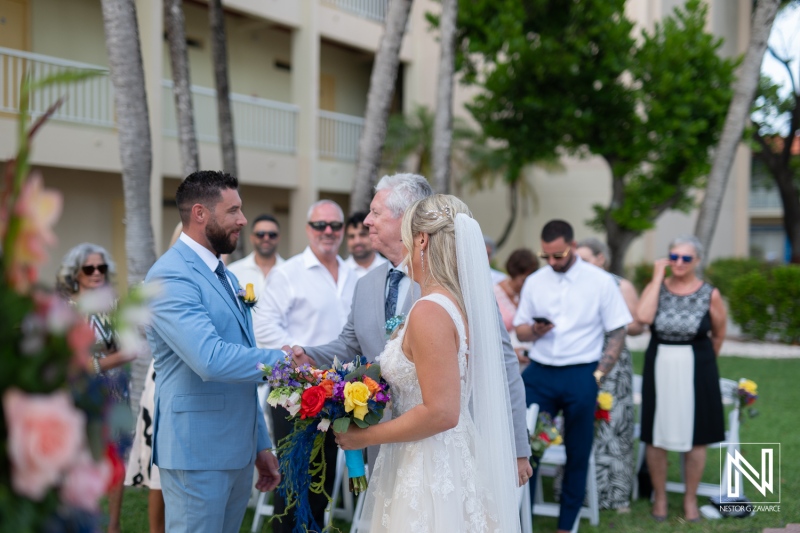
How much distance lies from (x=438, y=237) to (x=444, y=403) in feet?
2.33

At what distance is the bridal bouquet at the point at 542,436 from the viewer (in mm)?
5566

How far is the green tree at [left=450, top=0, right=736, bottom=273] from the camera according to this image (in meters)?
15.8

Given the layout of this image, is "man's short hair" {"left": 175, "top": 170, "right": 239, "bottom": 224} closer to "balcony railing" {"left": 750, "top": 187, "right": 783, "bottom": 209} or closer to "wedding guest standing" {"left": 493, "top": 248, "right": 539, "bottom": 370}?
"wedding guest standing" {"left": 493, "top": 248, "right": 539, "bottom": 370}

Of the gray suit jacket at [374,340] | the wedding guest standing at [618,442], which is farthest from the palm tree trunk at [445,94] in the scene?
the gray suit jacket at [374,340]

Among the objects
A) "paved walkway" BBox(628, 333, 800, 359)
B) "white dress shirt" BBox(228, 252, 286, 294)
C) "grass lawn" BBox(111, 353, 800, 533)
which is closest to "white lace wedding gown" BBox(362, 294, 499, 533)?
"grass lawn" BBox(111, 353, 800, 533)

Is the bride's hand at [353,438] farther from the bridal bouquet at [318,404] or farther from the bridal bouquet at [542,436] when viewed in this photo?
the bridal bouquet at [542,436]

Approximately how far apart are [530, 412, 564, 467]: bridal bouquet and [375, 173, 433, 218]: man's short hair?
2501 millimetres

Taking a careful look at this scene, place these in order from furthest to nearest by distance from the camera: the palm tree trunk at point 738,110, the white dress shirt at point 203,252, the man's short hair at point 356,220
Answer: the palm tree trunk at point 738,110 → the man's short hair at point 356,220 → the white dress shirt at point 203,252

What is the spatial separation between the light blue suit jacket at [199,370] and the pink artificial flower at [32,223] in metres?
1.86

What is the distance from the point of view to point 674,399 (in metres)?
6.27

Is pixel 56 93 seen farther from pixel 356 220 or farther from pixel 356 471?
pixel 356 471

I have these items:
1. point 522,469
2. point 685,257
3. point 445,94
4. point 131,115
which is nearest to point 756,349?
point 445,94

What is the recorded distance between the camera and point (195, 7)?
17.2m

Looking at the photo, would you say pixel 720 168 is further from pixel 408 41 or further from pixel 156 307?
pixel 408 41
